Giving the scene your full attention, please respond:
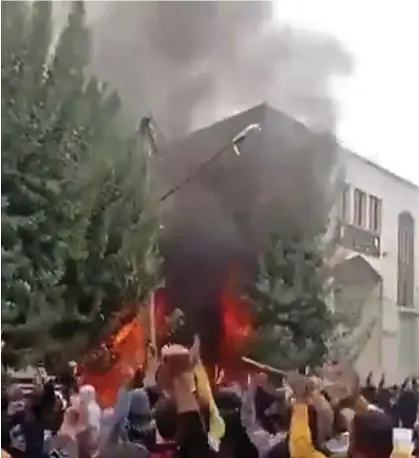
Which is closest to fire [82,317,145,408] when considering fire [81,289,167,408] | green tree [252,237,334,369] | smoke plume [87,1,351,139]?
fire [81,289,167,408]

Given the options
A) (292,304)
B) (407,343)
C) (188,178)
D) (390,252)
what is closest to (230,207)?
(188,178)

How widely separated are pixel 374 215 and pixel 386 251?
0.07 m

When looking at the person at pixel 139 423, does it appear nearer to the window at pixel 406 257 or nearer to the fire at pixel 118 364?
the fire at pixel 118 364

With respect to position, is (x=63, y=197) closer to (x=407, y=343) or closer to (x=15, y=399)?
(x=15, y=399)

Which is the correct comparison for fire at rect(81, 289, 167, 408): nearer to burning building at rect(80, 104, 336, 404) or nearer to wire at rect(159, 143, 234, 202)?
burning building at rect(80, 104, 336, 404)

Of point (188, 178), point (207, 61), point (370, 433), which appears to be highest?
point (207, 61)

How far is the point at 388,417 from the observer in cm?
148

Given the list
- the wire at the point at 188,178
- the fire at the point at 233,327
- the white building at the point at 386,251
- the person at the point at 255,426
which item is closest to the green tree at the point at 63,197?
the wire at the point at 188,178

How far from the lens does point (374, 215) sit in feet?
4.88

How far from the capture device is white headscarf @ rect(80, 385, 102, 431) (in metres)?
1.40

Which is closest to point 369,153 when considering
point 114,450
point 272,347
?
point 272,347

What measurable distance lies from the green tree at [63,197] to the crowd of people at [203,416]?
0.11 meters

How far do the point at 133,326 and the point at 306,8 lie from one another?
652 millimetres

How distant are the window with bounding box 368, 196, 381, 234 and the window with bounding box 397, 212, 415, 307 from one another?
4 cm
